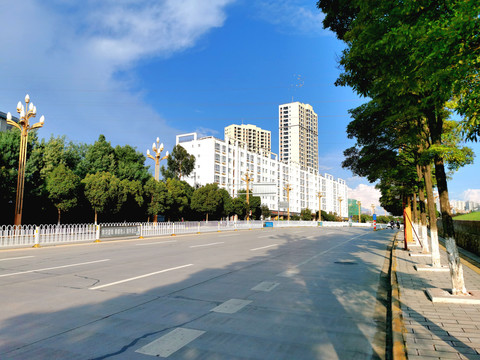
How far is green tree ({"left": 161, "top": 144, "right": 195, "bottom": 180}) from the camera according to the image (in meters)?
67.1

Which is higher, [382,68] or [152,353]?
[382,68]

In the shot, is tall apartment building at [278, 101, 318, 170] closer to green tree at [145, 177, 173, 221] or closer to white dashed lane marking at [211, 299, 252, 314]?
green tree at [145, 177, 173, 221]

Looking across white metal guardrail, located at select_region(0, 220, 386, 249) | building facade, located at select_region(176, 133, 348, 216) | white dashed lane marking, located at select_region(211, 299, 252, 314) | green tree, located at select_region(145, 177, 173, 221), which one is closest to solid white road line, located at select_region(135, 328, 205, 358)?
white dashed lane marking, located at select_region(211, 299, 252, 314)

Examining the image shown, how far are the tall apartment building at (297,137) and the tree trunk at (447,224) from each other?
155789 millimetres

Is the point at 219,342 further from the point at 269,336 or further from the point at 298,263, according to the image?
the point at 298,263

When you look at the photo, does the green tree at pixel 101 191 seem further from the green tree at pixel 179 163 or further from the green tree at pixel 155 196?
the green tree at pixel 179 163

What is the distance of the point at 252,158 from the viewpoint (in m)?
98.8

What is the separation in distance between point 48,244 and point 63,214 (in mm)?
14075

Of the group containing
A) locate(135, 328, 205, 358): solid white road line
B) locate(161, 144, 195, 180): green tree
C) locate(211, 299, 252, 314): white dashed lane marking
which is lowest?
locate(211, 299, 252, 314): white dashed lane marking

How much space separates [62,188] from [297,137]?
148 m

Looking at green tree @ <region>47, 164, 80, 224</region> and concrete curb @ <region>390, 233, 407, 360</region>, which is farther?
green tree @ <region>47, 164, 80, 224</region>

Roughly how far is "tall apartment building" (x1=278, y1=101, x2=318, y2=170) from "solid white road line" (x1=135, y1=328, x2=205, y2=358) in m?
160

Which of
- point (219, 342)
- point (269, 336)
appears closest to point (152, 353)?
point (219, 342)

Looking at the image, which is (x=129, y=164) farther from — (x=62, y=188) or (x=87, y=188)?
(x=62, y=188)
